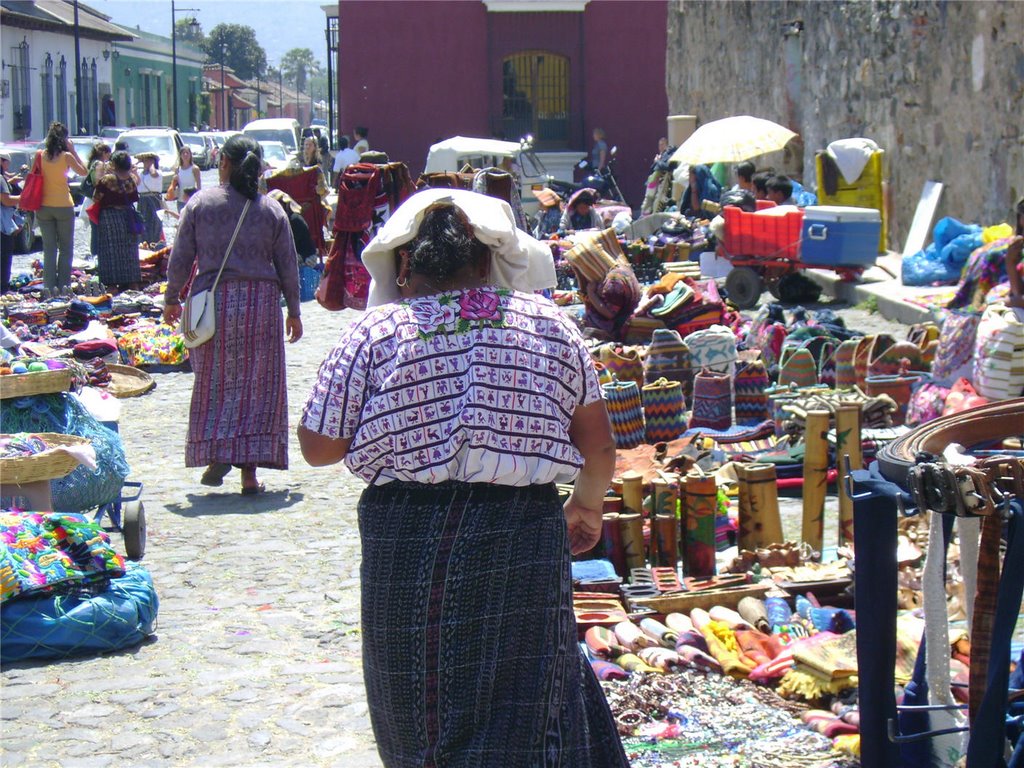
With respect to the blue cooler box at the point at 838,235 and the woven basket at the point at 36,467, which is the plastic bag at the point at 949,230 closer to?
the blue cooler box at the point at 838,235

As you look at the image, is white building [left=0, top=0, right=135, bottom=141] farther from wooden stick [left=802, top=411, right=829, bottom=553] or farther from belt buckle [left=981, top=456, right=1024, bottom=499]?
belt buckle [left=981, top=456, right=1024, bottom=499]

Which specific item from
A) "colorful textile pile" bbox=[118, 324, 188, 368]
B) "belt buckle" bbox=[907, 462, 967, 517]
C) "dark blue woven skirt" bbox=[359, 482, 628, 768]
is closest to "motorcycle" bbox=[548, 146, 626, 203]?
"colorful textile pile" bbox=[118, 324, 188, 368]

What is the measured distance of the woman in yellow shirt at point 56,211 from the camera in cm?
1446

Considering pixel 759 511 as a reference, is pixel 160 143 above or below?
above

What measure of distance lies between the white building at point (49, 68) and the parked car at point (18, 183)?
49.1 ft

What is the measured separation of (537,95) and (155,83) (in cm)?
3846

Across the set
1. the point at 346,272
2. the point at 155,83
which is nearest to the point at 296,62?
the point at 155,83

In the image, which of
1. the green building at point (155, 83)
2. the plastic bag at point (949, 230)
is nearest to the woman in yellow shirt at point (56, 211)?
the plastic bag at point (949, 230)

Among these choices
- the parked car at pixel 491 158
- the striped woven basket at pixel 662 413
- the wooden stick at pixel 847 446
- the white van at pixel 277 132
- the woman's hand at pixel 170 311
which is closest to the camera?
the wooden stick at pixel 847 446

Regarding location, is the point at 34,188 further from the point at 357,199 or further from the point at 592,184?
the point at 592,184

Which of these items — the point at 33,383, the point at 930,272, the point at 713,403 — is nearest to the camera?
the point at 33,383

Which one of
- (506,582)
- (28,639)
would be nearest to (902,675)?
(506,582)

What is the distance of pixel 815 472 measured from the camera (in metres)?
5.50

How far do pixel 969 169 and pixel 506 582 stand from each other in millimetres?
11813
